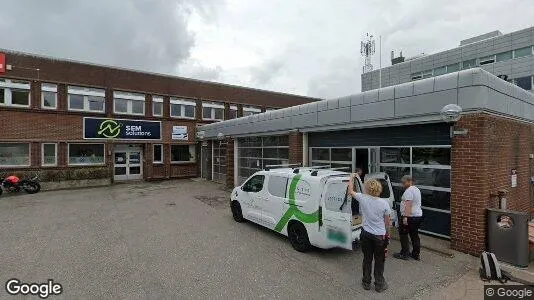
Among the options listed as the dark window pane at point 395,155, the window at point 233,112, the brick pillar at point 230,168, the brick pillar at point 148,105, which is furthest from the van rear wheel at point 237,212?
the window at point 233,112

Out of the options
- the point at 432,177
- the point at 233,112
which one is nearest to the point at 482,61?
the point at 233,112

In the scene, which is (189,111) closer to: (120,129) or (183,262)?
(120,129)

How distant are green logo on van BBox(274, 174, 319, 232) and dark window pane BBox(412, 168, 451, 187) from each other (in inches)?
129

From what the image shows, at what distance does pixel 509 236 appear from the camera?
572 cm

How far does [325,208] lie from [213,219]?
15.0 ft

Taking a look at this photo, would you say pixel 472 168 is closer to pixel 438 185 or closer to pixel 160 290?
pixel 438 185

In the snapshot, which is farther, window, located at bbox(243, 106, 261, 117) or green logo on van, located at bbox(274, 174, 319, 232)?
window, located at bbox(243, 106, 261, 117)

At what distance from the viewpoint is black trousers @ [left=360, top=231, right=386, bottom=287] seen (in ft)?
15.1

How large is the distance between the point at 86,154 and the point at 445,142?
745 inches

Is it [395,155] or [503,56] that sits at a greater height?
[503,56]

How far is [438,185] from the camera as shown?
23.5 ft

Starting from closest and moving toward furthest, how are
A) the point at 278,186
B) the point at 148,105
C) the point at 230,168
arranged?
the point at 278,186, the point at 230,168, the point at 148,105

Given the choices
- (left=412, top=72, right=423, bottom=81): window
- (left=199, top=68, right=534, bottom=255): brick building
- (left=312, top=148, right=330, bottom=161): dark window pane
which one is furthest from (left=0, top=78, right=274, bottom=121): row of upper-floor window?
(left=412, top=72, right=423, bottom=81): window

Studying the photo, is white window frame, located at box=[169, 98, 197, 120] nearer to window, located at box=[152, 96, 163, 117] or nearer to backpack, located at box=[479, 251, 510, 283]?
window, located at box=[152, 96, 163, 117]
